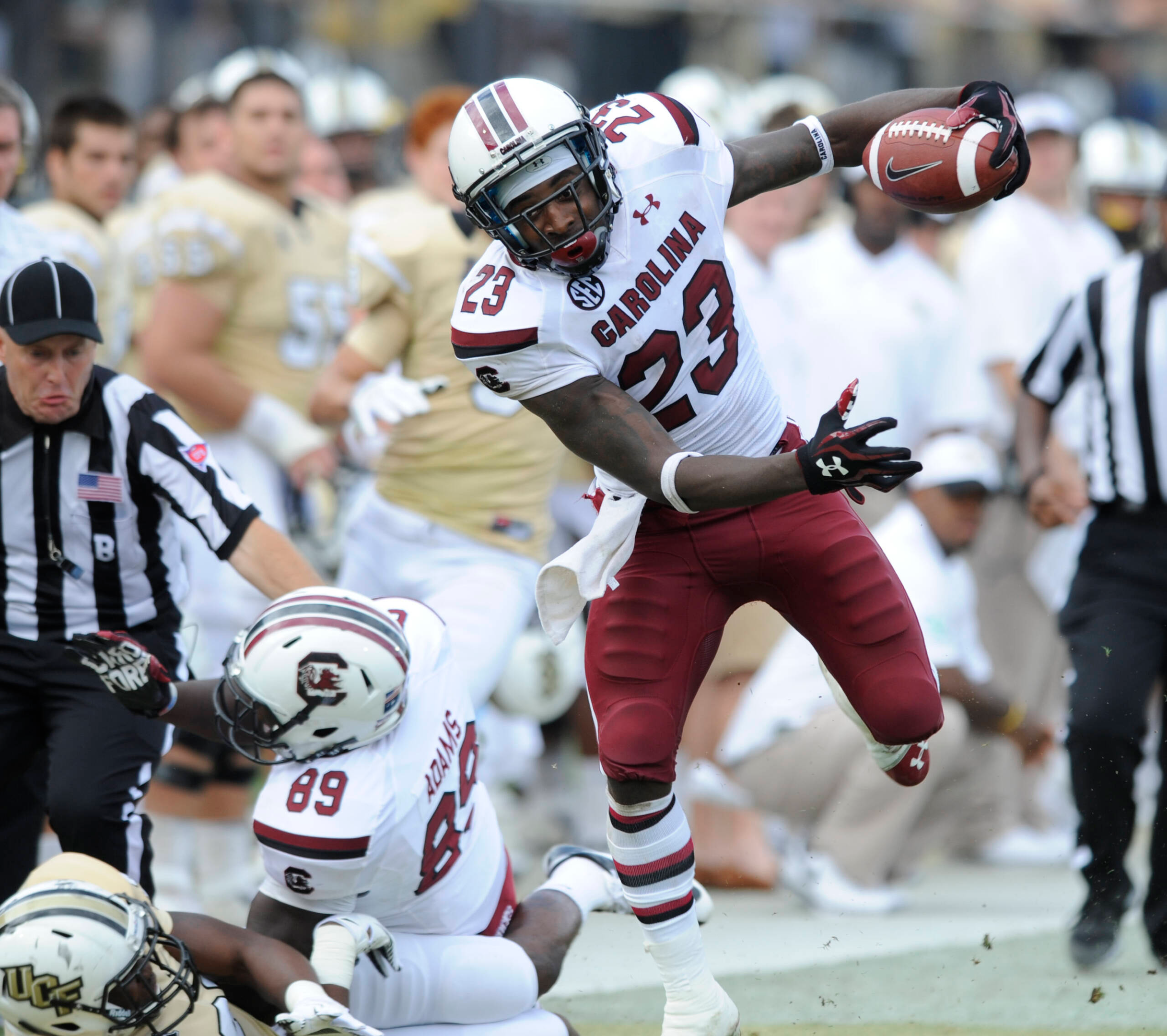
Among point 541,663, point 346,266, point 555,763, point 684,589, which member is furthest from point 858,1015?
point 346,266

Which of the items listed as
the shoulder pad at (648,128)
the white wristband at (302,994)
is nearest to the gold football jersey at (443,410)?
the shoulder pad at (648,128)

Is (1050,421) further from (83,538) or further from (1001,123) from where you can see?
(83,538)

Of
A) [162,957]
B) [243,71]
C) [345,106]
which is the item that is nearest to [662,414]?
[162,957]

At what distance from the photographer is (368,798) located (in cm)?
361

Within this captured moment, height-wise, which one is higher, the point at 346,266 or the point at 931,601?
the point at 346,266

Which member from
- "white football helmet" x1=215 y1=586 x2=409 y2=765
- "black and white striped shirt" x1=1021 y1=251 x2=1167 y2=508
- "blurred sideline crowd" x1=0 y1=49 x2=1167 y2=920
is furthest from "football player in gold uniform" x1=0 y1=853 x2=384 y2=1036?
"black and white striped shirt" x1=1021 y1=251 x2=1167 y2=508

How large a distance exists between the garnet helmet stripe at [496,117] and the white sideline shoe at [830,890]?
3.16 meters

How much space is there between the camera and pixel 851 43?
18500mm

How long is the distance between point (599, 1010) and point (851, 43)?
1548 cm

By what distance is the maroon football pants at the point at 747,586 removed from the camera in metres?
3.91

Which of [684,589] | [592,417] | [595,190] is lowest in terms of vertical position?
[684,589]

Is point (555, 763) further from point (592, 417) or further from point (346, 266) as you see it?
point (592, 417)

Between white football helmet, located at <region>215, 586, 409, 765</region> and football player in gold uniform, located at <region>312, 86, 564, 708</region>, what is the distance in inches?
65.8

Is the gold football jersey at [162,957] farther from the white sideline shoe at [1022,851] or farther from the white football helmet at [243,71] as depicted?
the white football helmet at [243,71]
